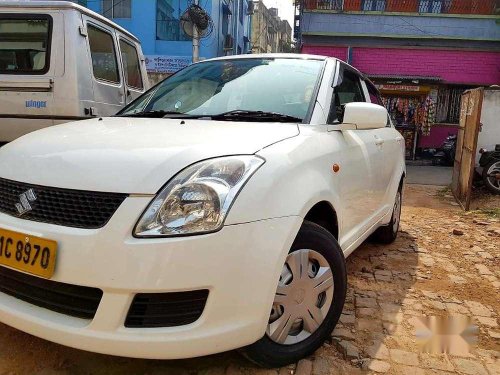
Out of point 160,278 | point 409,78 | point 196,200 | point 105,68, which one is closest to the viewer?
point 160,278

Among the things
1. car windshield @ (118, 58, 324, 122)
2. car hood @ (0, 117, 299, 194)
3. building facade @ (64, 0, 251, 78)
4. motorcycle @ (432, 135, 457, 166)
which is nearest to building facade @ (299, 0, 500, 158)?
motorcycle @ (432, 135, 457, 166)

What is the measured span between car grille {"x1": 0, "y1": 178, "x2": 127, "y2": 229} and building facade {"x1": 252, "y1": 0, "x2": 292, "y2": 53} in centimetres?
2917

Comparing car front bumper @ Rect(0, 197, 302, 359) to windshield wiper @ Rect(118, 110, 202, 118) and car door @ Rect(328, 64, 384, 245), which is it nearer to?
car door @ Rect(328, 64, 384, 245)

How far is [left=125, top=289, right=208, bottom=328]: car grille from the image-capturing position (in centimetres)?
166

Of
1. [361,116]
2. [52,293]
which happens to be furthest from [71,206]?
[361,116]

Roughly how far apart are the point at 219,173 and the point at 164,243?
36 centimetres

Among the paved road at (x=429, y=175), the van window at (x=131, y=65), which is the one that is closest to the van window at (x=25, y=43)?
the van window at (x=131, y=65)

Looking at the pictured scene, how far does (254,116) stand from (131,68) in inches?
143

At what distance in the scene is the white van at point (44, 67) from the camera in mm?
4008

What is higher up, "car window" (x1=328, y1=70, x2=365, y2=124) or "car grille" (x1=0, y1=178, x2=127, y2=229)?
"car window" (x1=328, y1=70, x2=365, y2=124)

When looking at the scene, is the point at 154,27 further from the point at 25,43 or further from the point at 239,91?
the point at 239,91

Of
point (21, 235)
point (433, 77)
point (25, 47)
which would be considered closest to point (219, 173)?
point (21, 235)

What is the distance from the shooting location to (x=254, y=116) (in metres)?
2.44

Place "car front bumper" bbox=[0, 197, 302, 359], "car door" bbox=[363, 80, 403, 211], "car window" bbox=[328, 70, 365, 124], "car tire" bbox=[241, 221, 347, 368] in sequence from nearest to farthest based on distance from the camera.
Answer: "car front bumper" bbox=[0, 197, 302, 359] < "car tire" bbox=[241, 221, 347, 368] < "car window" bbox=[328, 70, 365, 124] < "car door" bbox=[363, 80, 403, 211]
